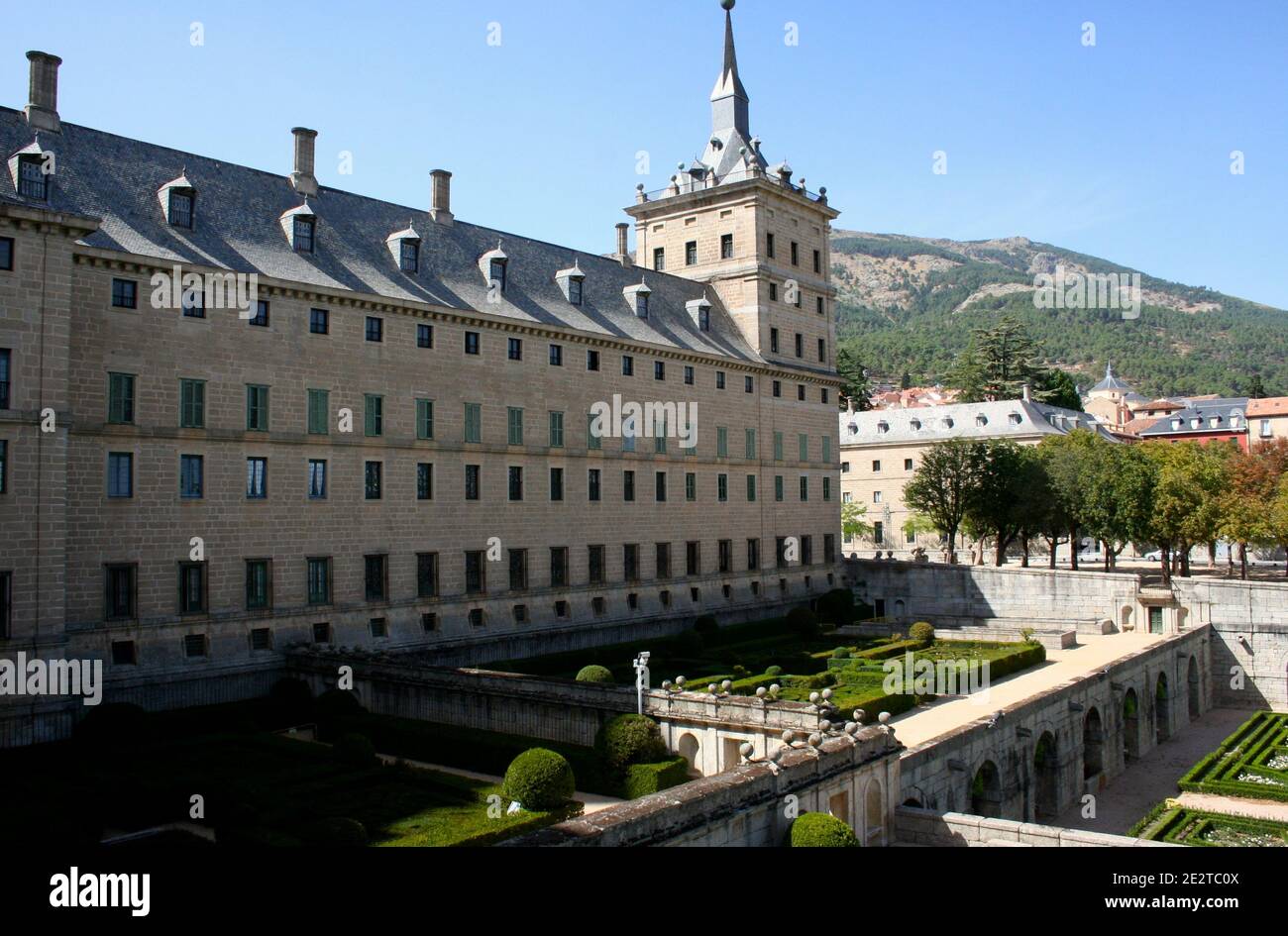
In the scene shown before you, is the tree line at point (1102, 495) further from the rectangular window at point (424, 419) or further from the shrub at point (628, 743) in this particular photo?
the shrub at point (628, 743)

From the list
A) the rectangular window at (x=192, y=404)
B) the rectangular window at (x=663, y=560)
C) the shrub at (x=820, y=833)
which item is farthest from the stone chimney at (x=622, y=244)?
the shrub at (x=820, y=833)

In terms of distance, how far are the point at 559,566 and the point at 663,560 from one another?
735 centimetres

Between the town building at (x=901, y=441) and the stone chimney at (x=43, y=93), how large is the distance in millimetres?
72600

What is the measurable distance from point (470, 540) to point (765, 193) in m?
30.2

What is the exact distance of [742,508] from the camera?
190 feet

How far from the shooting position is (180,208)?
116 feet

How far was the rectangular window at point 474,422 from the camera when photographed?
42.8 m

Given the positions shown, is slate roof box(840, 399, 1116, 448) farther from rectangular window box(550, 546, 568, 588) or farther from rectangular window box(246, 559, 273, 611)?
rectangular window box(246, 559, 273, 611)

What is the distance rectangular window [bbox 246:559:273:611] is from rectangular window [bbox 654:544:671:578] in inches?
836

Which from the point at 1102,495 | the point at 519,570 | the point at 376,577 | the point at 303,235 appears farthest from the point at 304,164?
the point at 1102,495

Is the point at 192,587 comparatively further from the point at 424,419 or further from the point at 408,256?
the point at 408,256

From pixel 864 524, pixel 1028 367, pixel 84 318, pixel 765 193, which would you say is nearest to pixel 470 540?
pixel 84 318

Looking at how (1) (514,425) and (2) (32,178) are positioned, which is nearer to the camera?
(2) (32,178)

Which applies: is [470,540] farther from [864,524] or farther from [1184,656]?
[864,524]
